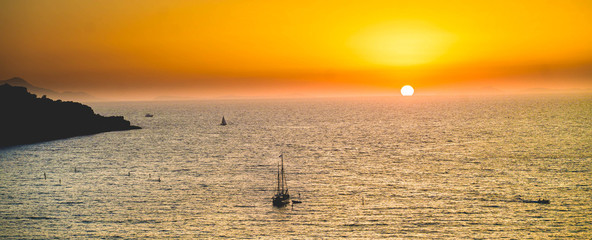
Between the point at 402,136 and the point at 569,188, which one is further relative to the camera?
the point at 402,136

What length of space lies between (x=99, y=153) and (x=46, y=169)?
963 inches

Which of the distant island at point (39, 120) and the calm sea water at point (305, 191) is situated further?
the distant island at point (39, 120)

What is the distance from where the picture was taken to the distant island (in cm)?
15388

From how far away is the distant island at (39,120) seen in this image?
153875 millimetres

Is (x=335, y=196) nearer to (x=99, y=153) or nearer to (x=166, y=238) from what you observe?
(x=166, y=238)

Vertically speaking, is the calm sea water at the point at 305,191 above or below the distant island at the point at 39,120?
below

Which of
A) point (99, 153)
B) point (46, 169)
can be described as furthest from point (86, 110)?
point (46, 169)

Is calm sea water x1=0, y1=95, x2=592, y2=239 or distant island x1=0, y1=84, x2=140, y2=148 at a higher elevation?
distant island x1=0, y1=84, x2=140, y2=148

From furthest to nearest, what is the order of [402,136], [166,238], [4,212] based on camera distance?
[402,136] < [4,212] < [166,238]

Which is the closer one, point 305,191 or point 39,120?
point 305,191

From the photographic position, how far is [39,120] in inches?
6590

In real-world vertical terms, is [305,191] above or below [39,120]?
below

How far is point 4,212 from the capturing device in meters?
65.3

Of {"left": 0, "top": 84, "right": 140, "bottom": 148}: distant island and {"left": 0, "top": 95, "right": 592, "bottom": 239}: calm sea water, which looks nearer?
{"left": 0, "top": 95, "right": 592, "bottom": 239}: calm sea water
